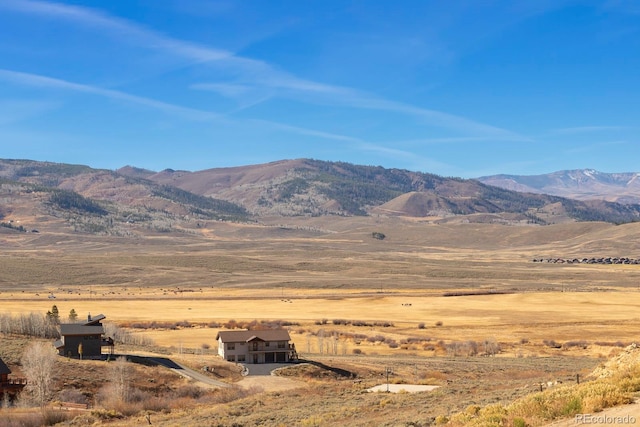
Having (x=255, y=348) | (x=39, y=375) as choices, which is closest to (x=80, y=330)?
(x=39, y=375)

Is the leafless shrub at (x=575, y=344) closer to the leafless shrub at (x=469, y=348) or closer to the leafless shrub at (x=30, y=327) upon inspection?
the leafless shrub at (x=469, y=348)

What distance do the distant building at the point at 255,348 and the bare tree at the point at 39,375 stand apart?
18.6 m

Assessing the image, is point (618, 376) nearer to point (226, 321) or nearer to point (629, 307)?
point (226, 321)

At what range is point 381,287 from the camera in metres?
157

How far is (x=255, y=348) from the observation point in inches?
2682

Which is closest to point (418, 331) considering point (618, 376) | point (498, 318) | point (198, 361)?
point (498, 318)

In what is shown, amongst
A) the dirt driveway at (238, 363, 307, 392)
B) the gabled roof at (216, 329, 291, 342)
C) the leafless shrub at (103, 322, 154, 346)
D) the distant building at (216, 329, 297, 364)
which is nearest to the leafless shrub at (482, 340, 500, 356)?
the distant building at (216, 329, 297, 364)

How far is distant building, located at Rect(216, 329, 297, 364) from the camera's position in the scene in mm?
67500

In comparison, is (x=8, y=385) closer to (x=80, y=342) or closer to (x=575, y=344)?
(x=80, y=342)

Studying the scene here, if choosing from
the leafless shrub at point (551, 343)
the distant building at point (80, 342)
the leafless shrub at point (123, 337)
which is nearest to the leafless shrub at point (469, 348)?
the leafless shrub at point (551, 343)

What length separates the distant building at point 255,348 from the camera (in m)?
67.5

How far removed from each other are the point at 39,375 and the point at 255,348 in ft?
75.8

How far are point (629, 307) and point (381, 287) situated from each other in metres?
55.4

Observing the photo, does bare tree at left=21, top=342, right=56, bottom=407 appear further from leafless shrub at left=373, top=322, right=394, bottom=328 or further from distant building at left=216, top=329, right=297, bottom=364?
leafless shrub at left=373, top=322, right=394, bottom=328
